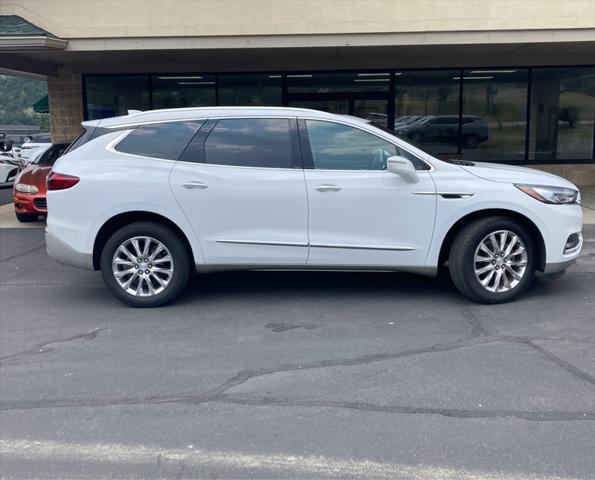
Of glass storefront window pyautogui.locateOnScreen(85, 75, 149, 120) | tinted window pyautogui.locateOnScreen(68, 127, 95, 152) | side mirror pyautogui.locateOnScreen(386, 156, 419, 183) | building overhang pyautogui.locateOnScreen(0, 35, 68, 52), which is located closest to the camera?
side mirror pyautogui.locateOnScreen(386, 156, 419, 183)

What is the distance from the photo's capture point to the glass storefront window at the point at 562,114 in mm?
15289

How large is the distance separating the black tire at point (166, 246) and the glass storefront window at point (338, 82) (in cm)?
949

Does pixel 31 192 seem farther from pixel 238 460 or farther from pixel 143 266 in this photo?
pixel 238 460

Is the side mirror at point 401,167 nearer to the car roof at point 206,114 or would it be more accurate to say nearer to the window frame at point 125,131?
the car roof at point 206,114

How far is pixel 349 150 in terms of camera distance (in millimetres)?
6547

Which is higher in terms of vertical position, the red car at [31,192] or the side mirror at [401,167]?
the side mirror at [401,167]

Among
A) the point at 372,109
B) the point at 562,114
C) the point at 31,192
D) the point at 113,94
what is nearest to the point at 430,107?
the point at 372,109

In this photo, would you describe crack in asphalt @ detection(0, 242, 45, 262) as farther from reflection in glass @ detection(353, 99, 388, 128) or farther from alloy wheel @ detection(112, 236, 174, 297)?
reflection in glass @ detection(353, 99, 388, 128)

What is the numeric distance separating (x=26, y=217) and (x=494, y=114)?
10.3 m

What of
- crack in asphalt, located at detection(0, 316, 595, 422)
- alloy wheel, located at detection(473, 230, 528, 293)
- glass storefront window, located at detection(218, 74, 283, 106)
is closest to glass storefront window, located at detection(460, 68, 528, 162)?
glass storefront window, located at detection(218, 74, 283, 106)

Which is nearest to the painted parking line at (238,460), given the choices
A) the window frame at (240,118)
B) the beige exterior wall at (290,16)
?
the window frame at (240,118)

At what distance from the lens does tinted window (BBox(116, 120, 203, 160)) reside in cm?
663

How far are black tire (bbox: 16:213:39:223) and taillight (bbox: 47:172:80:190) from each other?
5962mm

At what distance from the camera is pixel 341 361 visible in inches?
202
